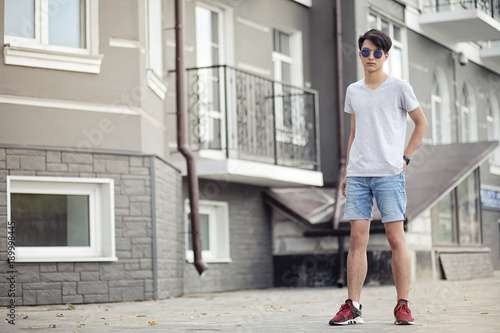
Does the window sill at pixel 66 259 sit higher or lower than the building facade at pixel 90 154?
lower

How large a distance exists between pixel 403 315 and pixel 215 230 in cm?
862

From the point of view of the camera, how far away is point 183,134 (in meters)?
12.5

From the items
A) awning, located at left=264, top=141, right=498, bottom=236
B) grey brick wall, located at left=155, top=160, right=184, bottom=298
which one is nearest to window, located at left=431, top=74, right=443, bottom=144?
awning, located at left=264, top=141, right=498, bottom=236

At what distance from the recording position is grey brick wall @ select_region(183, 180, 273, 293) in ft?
46.6

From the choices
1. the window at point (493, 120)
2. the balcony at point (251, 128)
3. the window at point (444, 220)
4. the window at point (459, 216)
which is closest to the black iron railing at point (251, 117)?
the balcony at point (251, 128)

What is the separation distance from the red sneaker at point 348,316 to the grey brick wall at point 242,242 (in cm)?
741

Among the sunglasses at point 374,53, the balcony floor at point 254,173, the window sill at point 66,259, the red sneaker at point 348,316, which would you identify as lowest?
the red sneaker at point 348,316

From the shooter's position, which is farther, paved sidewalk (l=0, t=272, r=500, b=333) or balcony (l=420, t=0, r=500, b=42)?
balcony (l=420, t=0, r=500, b=42)

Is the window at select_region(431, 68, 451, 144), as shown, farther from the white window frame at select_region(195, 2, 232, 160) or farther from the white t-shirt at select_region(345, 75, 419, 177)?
the white t-shirt at select_region(345, 75, 419, 177)

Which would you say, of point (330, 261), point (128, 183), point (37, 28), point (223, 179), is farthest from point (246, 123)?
point (37, 28)

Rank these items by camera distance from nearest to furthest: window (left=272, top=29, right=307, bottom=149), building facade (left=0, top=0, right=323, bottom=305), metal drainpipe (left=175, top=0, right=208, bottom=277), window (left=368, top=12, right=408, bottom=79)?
building facade (left=0, top=0, right=323, bottom=305)
metal drainpipe (left=175, top=0, right=208, bottom=277)
window (left=272, top=29, right=307, bottom=149)
window (left=368, top=12, right=408, bottom=79)

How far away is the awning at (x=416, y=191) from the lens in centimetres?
1498

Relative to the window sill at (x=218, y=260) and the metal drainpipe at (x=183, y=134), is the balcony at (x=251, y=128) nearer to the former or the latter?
the metal drainpipe at (x=183, y=134)

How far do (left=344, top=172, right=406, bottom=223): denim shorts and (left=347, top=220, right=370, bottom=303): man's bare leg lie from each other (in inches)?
2.5
